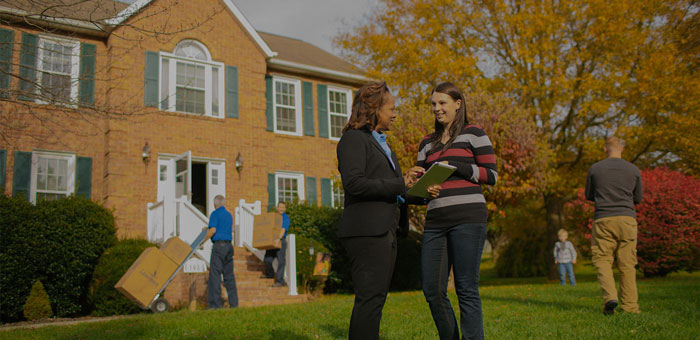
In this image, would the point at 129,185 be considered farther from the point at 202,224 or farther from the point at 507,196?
the point at 507,196

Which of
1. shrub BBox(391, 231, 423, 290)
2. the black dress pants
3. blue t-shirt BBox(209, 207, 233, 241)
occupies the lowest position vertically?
shrub BBox(391, 231, 423, 290)

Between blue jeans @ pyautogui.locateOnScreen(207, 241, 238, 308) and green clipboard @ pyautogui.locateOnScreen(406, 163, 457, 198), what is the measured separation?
23.2 ft

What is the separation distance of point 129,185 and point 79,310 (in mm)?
3307

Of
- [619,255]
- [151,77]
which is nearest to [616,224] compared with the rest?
[619,255]

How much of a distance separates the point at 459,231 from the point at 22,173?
1270 cm

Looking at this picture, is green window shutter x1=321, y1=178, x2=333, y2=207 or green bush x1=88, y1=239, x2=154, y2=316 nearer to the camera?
green bush x1=88, y1=239, x2=154, y2=316

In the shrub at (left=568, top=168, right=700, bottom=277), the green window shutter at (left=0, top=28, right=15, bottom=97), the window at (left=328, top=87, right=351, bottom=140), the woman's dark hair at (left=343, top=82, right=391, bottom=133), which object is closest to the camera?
the woman's dark hair at (left=343, top=82, right=391, bottom=133)

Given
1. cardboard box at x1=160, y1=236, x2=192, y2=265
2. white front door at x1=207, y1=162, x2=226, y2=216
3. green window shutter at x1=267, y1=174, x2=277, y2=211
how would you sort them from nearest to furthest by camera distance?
1. cardboard box at x1=160, y1=236, x2=192, y2=265
2. white front door at x1=207, y1=162, x2=226, y2=216
3. green window shutter at x1=267, y1=174, x2=277, y2=211

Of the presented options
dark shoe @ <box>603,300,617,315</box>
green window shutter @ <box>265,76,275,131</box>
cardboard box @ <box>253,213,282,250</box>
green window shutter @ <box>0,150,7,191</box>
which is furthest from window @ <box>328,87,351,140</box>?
dark shoe @ <box>603,300,617,315</box>

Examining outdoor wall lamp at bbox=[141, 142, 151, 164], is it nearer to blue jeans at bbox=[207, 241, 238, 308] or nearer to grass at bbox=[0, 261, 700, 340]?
blue jeans at bbox=[207, 241, 238, 308]

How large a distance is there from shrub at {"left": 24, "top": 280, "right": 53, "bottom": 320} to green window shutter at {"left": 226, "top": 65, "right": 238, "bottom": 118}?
21.7 feet

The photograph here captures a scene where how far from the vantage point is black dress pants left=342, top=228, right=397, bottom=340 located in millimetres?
3164

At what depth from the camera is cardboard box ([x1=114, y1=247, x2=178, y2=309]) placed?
8.54 metres

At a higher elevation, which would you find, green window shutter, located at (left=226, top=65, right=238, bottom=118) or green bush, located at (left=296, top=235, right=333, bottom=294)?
green window shutter, located at (left=226, top=65, right=238, bottom=118)
